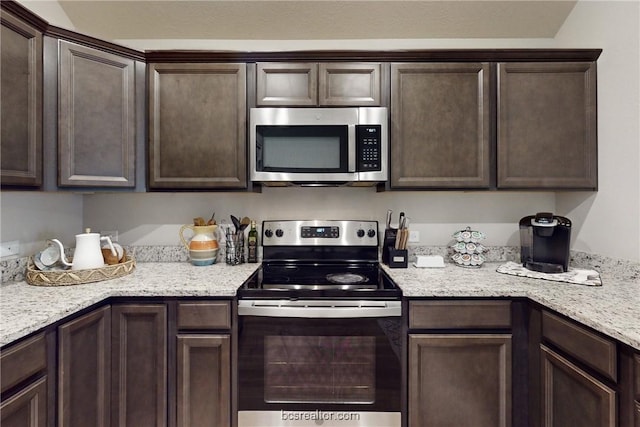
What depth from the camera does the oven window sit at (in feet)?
5.09

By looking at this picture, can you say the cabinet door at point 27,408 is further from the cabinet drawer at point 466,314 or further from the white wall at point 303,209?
the cabinet drawer at point 466,314

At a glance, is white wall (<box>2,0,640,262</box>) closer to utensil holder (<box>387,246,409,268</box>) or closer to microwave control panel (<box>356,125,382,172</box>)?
utensil holder (<box>387,246,409,268</box>)

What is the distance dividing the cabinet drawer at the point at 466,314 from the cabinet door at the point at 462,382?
5 cm

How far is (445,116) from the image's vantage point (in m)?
1.87

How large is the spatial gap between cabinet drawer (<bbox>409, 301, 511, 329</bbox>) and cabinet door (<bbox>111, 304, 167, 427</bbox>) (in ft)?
4.08

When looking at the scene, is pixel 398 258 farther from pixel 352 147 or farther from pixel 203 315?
pixel 203 315

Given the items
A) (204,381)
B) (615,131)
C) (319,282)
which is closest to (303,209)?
(319,282)

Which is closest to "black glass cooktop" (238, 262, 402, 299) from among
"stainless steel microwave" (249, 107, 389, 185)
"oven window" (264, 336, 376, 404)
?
"oven window" (264, 336, 376, 404)

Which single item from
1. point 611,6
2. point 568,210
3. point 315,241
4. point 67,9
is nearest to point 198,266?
point 315,241

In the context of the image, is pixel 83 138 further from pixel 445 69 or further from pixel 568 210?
pixel 568 210

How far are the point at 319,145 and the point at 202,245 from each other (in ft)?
3.18

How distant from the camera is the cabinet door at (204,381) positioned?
59.7 inches

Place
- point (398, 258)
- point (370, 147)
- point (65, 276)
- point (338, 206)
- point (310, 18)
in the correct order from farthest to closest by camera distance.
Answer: point (338, 206)
point (310, 18)
point (398, 258)
point (370, 147)
point (65, 276)

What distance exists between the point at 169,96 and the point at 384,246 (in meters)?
1.59
